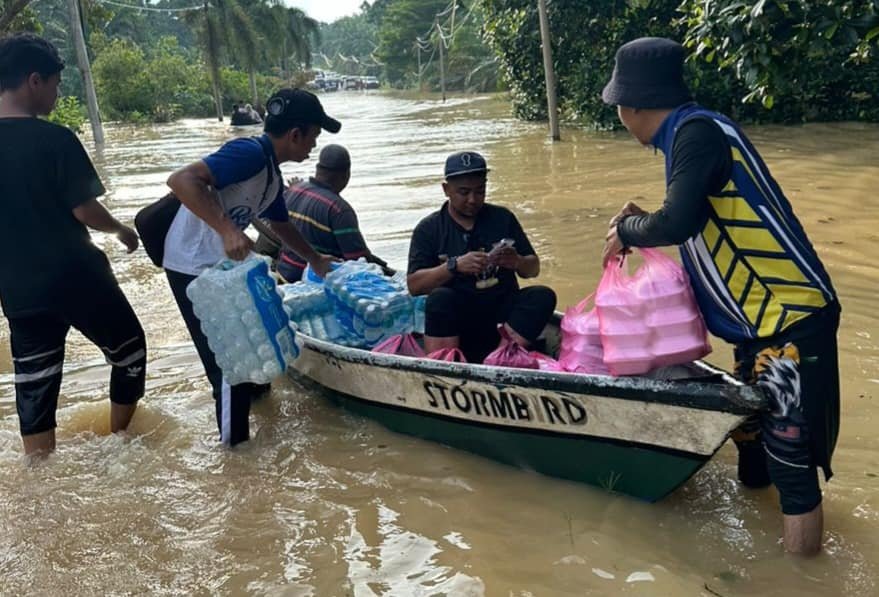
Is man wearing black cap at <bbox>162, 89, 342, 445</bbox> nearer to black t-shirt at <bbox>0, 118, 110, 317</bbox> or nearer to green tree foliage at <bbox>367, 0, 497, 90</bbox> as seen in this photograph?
black t-shirt at <bbox>0, 118, 110, 317</bbox>

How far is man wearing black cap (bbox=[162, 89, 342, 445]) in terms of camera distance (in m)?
3.68

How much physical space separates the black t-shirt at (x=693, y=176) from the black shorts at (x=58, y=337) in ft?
9.28

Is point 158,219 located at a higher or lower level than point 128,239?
higher

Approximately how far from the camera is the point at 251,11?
49.0 m

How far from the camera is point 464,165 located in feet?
12.6

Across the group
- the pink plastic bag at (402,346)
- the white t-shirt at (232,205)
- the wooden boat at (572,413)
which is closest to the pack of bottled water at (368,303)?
the pink plastic bag at (402,346)

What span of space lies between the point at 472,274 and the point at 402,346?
2.32 feet

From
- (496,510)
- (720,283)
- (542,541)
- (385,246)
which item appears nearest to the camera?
(720,283)

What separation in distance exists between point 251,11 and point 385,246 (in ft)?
149

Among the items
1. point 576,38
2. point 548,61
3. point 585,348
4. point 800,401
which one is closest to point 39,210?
point 585,348

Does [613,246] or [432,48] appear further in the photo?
[432,48]

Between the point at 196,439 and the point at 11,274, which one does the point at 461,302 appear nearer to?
the point at 196,439

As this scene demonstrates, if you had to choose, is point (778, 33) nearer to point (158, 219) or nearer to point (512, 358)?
point (512, 358)

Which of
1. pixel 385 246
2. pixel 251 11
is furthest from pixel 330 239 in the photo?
pixel 251 11
